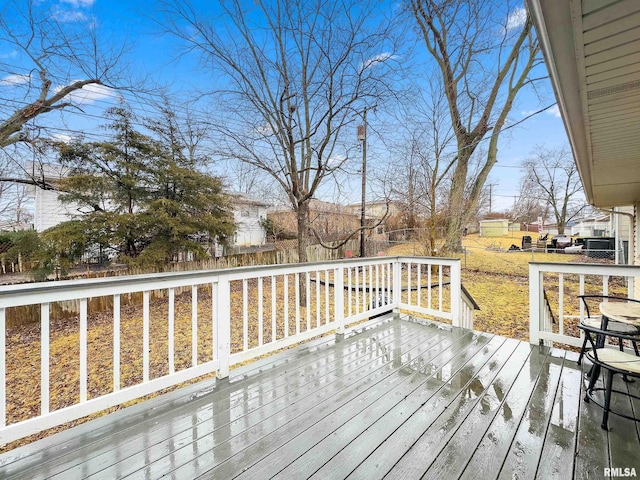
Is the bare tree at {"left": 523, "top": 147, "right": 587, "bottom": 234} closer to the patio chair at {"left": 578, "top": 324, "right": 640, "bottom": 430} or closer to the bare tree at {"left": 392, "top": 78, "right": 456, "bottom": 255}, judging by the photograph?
the bare tree at {"left": 392, "top": 78, "right": 456, "bottom": 255}

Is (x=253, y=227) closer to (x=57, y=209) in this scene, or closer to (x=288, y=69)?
(x=57, y=209)

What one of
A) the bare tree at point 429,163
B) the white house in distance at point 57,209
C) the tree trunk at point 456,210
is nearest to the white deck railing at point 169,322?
the tree trunk at point 456,210

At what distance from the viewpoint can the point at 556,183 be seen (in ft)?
72.8

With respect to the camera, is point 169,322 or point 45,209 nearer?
point 169,322

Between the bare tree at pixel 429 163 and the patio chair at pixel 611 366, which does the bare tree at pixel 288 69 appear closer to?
the bare tree at pixel 429 163

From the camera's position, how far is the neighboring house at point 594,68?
1.11m

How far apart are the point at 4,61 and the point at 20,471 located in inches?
323

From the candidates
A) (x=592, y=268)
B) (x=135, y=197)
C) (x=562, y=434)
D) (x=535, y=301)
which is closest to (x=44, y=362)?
(x=562, y=434)

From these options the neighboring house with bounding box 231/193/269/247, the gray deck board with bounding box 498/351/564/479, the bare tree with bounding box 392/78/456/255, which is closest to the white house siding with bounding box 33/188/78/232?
the neighboring house with bounding box 231/193/269/247

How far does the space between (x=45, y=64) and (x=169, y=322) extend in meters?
8.06

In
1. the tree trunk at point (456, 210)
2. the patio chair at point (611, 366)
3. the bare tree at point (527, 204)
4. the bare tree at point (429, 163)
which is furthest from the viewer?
the bare tree at point (527, 204)

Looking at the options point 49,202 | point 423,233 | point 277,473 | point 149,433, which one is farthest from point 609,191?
point 49,202

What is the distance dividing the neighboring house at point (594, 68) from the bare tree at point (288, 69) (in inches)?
175

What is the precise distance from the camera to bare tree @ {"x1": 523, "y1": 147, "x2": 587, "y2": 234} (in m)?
20.7
